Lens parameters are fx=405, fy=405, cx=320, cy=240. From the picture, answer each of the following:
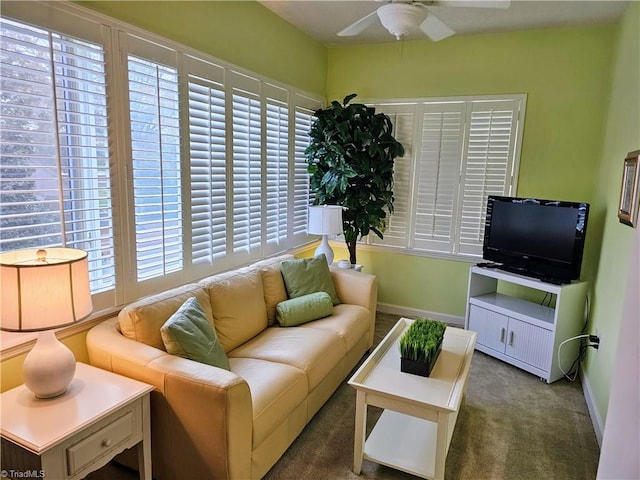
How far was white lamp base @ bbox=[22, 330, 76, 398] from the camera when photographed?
156cm

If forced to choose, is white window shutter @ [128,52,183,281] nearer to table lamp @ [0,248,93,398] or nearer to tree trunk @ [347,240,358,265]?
table lamp @ [0,248,93,398]

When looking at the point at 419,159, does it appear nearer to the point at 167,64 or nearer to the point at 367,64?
the point at 367,64

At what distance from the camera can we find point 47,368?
1.57 metres

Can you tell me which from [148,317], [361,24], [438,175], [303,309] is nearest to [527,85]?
[438,175]

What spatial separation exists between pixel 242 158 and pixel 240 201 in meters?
0.34

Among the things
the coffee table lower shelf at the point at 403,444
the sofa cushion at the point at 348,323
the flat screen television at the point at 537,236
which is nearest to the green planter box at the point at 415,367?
Answer: the coffee table lower shelf at the point at 403,444

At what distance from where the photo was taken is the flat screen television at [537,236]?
10.2ft

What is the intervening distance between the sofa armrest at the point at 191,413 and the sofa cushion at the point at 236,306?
0.62 metres

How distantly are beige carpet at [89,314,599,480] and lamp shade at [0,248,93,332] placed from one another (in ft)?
3.36

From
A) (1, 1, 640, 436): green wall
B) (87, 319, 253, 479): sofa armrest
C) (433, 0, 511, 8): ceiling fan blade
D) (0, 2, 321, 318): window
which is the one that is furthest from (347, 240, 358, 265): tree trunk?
(87, 319, 253, 479): sofa armrest

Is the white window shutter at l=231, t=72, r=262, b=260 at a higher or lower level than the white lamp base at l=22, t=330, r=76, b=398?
higher

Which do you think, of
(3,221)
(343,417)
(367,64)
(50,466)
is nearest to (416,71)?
(367,64)

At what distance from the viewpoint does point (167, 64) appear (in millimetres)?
2443

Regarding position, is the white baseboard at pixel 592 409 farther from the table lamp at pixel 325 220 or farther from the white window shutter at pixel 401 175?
the table lamp at pixel 325 220
